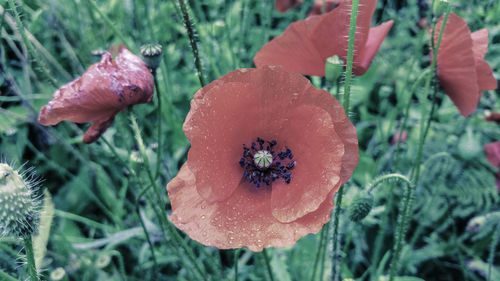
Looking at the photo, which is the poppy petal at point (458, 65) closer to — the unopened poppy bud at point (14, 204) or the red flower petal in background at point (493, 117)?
the red flower petal in background at point (493, 117)

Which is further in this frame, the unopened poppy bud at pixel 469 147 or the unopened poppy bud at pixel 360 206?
the unopened poppy bud at pixel 469 147

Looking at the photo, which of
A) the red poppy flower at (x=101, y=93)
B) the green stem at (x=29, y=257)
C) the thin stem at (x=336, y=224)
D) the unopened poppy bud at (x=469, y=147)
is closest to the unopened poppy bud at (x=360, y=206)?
the thin stem at (x=336, y=224)

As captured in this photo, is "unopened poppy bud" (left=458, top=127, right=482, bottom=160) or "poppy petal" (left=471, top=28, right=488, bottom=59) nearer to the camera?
"poppy petal" (left=471, top=28, right=488, bottom=59)

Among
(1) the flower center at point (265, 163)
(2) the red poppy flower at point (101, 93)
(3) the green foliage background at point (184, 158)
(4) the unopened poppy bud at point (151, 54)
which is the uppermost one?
(4) the unopened poppy bud at point (151, 54)

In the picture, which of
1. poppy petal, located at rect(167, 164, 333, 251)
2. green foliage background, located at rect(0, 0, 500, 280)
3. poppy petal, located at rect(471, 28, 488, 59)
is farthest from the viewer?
green foliage background, located at rect(0, 0, 500, 280)

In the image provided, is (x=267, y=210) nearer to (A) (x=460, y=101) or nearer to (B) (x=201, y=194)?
(B) (x=201, y=194)

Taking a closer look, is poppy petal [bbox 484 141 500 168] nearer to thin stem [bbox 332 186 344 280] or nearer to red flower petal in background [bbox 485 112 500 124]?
red flower petal in background [bbox 485 112 500 124]

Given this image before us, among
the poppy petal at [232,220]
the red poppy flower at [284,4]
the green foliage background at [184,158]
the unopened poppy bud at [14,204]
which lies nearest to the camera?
the unopened poppy bud at [14,204]

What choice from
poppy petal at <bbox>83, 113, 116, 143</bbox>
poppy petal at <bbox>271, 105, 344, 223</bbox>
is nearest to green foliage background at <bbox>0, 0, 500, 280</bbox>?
poppy petal at <bbox>83, 113, 116, 143</bbox>
